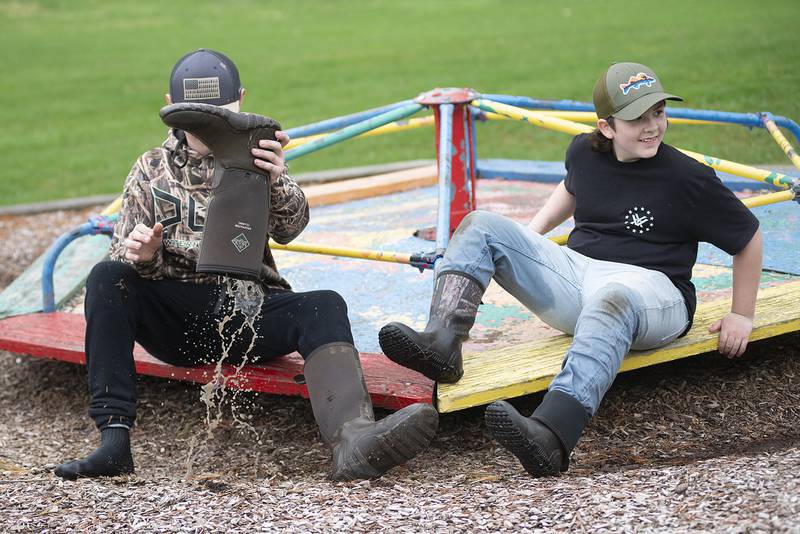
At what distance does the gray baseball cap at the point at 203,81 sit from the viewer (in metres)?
3.21

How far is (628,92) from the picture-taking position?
3172 millimetres

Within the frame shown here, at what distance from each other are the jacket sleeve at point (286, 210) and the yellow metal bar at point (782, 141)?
6.28 ft

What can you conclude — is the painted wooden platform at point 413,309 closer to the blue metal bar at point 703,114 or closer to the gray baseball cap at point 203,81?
the blue metal bar at point 703,114

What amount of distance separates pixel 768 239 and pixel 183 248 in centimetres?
242

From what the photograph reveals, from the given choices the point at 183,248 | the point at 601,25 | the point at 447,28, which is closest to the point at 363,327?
the point at 183,248

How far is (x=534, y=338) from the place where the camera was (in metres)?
3.66

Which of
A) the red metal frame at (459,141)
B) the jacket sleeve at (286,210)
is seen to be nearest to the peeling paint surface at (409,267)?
the red metal frame at (459,141)

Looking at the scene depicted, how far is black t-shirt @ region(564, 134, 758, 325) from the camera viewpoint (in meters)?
3.11

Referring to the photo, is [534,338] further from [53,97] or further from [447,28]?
[447,28]

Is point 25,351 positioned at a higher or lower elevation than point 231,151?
lower

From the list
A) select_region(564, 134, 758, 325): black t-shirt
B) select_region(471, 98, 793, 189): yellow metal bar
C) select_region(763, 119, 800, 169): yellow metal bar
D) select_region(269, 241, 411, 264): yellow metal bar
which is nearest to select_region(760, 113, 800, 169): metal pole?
select_region(763, 119, 800, 169): yellow metal bar

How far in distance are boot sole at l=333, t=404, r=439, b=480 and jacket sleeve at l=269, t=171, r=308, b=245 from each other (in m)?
0.78

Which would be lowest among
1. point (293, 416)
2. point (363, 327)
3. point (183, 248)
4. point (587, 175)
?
point (293, 416)

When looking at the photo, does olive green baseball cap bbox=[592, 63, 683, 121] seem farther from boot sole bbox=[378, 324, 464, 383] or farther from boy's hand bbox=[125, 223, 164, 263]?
boy's hand bbox=[125, 223, 164, 263]
